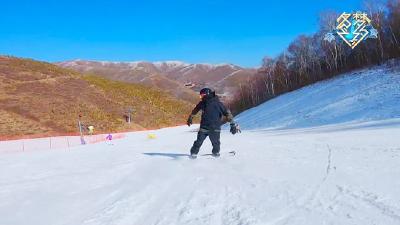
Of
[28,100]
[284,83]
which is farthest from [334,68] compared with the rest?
[28,100]

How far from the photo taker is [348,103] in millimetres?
36031

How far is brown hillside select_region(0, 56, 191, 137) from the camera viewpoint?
218 ft

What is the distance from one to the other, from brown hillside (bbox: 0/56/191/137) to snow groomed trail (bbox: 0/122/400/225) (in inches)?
2173

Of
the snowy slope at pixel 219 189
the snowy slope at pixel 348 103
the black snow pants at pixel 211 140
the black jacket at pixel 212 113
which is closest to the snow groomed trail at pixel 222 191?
the snowy slope at pixel 219 189

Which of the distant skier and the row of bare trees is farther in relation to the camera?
the row of bare trees

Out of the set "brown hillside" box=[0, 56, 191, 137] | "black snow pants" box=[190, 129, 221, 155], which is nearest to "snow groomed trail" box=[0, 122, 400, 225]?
"black snow pants" box=[190, 129, 221, 155]

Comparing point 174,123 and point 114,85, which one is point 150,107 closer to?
point 174,123

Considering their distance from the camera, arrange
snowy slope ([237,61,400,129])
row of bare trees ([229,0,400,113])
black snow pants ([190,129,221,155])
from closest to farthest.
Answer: black snow pants ([190,129,221,155]), snowy slope ([237,61,400,129]), row of bare trees ([229,0,400,113])

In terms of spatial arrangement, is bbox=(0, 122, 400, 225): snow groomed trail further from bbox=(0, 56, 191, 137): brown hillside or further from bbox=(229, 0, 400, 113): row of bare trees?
bbox=(0, 56, 191, 137): brown hillside

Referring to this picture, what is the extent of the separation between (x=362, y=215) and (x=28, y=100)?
7719 centimetres

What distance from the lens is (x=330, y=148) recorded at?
9406 mm

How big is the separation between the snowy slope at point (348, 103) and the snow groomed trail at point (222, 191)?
2232cm

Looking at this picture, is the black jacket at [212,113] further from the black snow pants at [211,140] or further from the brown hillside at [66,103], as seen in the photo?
the brown hillside at [66,103]

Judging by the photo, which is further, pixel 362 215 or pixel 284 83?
pixel 284 83
